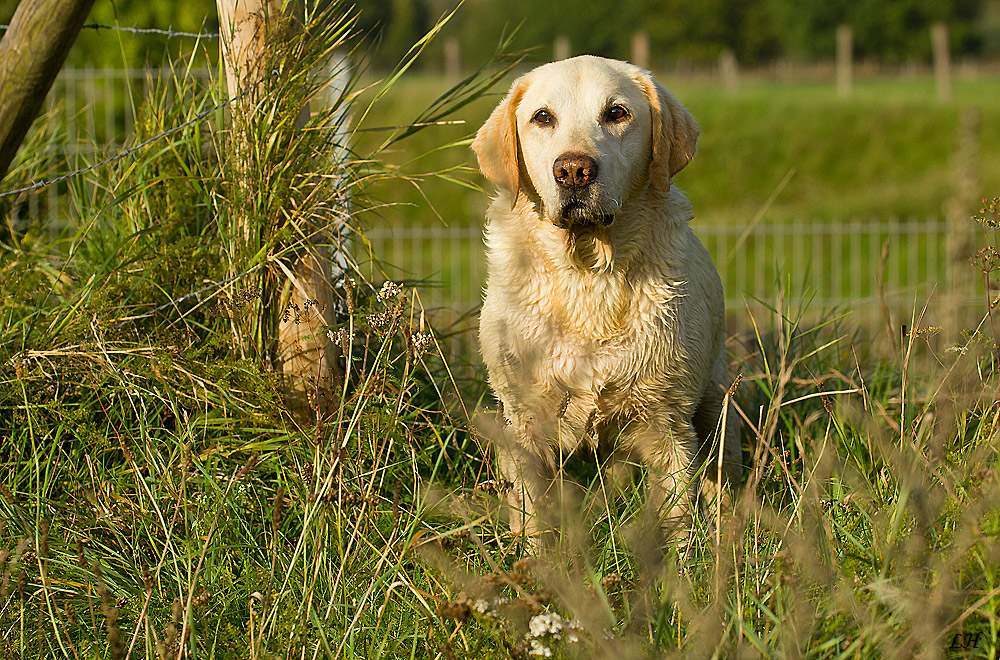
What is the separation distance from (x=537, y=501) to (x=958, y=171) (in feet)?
4.11

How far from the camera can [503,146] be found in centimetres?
319

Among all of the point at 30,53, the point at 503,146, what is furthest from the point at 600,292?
the point at 30,53

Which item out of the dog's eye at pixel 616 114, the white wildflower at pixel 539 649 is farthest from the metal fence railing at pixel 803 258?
the white wildflower at pixel 539 649

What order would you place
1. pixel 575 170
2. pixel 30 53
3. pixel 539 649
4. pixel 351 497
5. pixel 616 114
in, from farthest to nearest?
pixel 616 114, pixel 30 53, pixel 575 170, pixel 351 497, pixel 539 649

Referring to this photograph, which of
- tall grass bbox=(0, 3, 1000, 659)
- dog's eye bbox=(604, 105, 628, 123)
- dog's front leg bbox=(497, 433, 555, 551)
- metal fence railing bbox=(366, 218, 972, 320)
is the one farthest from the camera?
metal fence railing bbox=(366, 218, 972, 320)

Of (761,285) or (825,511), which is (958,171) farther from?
(761,285)

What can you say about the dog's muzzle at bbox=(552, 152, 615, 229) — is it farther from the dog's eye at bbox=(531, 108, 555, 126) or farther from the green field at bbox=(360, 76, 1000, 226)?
the green field at bbox=(360, 76, 1000, 226)

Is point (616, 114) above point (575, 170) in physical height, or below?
above

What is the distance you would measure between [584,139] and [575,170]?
5.3 inches

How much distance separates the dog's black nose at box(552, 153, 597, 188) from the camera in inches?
111

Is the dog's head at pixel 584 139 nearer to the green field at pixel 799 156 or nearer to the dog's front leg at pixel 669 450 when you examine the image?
the dog's front leg at pixel 669 450

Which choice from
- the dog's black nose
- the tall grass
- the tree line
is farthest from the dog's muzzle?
the tree line

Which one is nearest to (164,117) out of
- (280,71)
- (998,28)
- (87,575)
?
(280,71)

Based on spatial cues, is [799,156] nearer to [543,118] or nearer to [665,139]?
[665,139]
